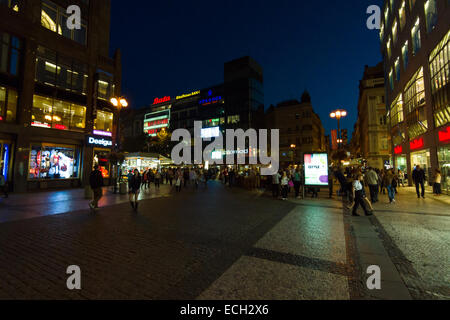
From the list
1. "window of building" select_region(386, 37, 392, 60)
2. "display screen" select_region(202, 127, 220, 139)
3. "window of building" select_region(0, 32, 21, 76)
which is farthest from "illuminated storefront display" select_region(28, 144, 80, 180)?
"display screen" select_region(202, 127, 220, 139)

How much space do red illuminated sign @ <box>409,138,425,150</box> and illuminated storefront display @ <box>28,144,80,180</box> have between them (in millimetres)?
28932

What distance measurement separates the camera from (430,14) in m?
15.2

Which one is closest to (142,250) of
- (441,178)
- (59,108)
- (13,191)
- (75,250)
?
(75,250)

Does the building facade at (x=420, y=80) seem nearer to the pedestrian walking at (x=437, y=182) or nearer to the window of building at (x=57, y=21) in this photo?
the pedestrian walking at (x=437, y=182)

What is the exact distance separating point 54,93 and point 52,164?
236 inches

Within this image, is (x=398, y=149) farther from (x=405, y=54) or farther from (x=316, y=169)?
(x=316, y=169)

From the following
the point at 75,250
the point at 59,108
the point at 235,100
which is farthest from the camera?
the point at 235,100

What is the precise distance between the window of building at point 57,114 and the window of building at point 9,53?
2.28 m

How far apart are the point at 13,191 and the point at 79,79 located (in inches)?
433

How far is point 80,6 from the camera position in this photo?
21.6 m

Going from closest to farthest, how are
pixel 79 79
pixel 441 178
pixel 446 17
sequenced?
pixel 446 17, pixel 441 178, pixel 79 79

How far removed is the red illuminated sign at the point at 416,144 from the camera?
17.7 metres

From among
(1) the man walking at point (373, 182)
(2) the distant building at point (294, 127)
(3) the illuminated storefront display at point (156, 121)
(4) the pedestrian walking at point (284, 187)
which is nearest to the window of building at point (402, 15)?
(1) the man walking at point (373, 182)
